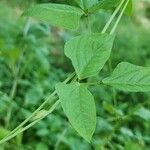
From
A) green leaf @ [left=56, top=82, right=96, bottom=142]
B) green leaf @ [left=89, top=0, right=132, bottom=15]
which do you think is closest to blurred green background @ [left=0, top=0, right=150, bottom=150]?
green leaf @ [left=89, top=0, right=132, bottom=15]

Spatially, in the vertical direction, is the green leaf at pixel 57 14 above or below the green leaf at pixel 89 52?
above

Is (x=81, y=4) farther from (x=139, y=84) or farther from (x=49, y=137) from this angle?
(x=49, y=137)

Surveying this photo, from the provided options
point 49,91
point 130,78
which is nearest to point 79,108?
point 130,78

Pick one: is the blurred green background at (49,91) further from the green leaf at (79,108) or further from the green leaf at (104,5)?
the green leaf at (79,108)

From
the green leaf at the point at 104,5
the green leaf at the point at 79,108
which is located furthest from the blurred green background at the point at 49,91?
the green leaf at the point at 79,108

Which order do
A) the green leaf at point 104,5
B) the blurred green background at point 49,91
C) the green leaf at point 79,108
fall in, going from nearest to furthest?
the green leaf at point 79,108 < the green leaf at point 104,5 < the blurred green background at point 49,91

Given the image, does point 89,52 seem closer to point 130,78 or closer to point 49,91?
point 130,78

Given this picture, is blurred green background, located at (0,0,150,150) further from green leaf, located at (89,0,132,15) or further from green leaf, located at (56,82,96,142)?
green leaf, located at (56,82,96,142)
